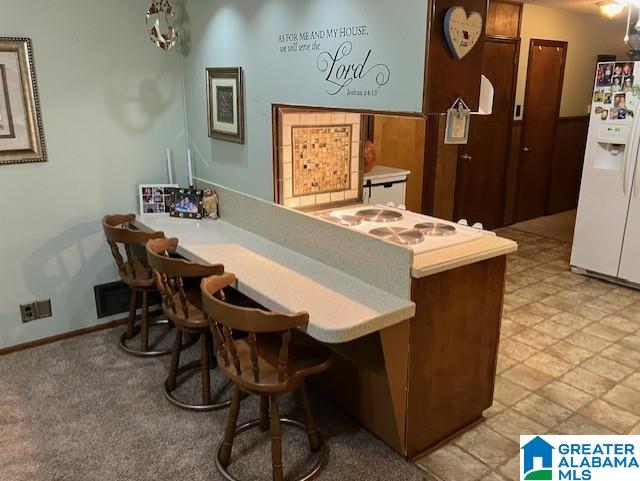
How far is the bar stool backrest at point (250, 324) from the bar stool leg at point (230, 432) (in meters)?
0.23

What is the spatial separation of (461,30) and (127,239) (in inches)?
79.2

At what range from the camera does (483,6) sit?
2115 mm

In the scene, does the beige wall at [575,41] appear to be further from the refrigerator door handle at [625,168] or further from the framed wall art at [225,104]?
the framed wall art at [225,104]

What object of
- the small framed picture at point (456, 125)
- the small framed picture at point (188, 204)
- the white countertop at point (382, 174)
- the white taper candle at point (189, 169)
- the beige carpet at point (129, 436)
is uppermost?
the small framed picture at point (456, 125)

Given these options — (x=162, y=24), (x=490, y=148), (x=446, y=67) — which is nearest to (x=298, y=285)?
Result: (x=446, y=67)

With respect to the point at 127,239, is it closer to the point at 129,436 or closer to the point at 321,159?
the point at 129,436

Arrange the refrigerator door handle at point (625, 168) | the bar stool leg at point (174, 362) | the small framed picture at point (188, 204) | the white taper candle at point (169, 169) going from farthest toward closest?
1. the refrigerator door handle at point (625, 168)
2. the white taper candle at point (169, 169)
3. the small framed picture at point (188, 204)
4. the bar stool leg at point (174, 362)

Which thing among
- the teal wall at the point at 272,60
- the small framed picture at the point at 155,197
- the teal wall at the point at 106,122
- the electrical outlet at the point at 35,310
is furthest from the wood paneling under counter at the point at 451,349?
the electrical outlet at the point at 35,310

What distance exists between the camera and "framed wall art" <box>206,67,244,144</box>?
301cm

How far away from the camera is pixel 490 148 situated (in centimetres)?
568

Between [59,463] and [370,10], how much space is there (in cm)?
235

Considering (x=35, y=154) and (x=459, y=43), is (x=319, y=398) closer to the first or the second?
(x=459, y=43)

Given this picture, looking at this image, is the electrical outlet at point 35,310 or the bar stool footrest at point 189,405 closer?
the bar stool footrest at point 189,405

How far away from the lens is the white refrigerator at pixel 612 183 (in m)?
4.12
